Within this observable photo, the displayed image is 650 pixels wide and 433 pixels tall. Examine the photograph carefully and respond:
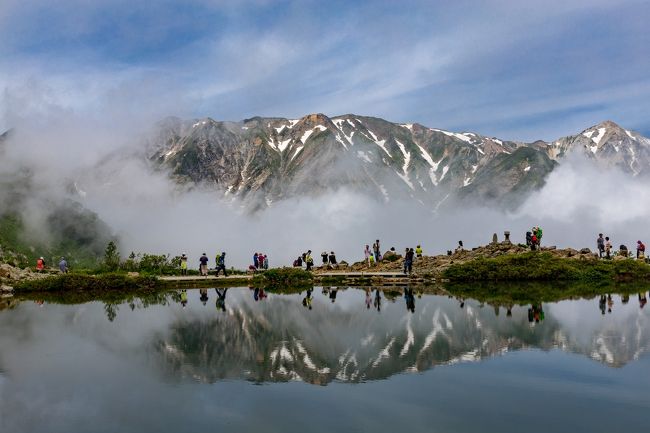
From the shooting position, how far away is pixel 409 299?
144ft

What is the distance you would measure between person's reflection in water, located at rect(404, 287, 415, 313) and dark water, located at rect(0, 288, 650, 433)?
187 cm

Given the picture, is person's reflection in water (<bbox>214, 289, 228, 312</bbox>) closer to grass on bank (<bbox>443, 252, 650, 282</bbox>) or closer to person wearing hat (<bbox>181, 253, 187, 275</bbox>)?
person wearing hat (<bbox>181, 253, 187, 275</bbox>)

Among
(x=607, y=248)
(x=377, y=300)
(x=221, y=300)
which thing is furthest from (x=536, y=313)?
(x=607, y=248)

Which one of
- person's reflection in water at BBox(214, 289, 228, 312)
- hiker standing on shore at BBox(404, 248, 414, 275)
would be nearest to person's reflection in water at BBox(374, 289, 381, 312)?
person's reflection in water at BBox(214, 289, 228, 312)

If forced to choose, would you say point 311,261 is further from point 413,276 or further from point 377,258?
point 413,276

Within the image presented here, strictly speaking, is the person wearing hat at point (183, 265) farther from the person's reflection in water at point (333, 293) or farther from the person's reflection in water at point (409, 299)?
the person's reflection in water at point (409, 299)

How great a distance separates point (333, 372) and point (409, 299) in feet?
78.3

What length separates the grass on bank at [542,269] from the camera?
59469 millimetres

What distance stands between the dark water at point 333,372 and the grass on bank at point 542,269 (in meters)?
23.7

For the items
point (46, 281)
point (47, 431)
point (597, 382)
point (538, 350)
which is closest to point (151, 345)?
point (47, 431)

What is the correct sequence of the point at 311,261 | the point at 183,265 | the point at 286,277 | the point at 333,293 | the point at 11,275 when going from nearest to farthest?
the point at 333,293 → the point at 11,275 → the point at 286,277 → the point at 183,265 → the point at 311,261

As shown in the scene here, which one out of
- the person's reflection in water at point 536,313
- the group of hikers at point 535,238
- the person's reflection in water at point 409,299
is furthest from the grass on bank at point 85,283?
the group of hikers at point 535,238

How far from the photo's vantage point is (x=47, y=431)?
50.9 feet

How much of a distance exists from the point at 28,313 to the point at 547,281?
45.2m
